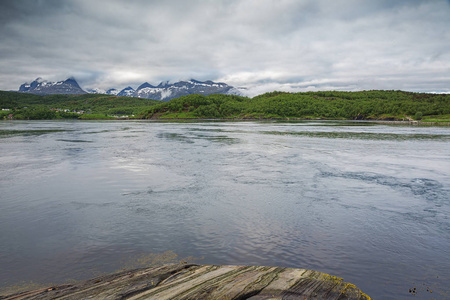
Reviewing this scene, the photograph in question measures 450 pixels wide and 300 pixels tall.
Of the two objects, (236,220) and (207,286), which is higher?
(207,286)

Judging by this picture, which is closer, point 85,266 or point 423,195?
point 85,266

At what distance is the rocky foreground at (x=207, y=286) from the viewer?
15.8ft

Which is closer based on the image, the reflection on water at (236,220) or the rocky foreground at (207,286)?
the rocky foreground at (207,286)

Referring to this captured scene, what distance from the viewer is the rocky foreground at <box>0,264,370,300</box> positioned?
482 centimetres

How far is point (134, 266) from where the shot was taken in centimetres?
800

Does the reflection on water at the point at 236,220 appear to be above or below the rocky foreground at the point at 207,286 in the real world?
below

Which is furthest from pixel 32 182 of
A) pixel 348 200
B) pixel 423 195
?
pixel 423 195

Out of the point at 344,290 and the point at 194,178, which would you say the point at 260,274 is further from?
the point at 194,178

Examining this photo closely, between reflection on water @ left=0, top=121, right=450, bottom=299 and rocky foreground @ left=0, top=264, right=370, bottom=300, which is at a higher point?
rocky foreground @ left=0, top=264, right=370, bottom=300

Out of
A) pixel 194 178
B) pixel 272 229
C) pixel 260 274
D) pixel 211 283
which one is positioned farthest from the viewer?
pixel 194 178

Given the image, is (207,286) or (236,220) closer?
(207,286)

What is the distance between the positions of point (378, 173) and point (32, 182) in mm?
24656

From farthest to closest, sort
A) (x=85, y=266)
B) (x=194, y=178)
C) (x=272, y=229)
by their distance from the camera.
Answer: (x=194, y=178) → (x=272, y=229) → (x=85, y=266)

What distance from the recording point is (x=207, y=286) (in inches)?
199
